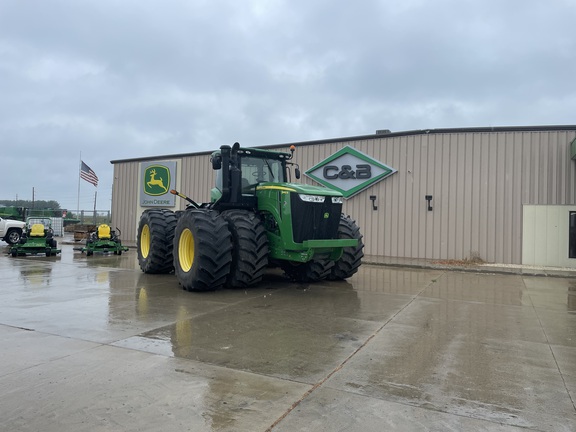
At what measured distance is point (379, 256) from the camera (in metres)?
16.4

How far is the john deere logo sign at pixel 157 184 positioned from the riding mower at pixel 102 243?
7.09m

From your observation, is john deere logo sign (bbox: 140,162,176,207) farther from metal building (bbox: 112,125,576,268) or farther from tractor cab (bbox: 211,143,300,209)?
tractor cab (bbox: 211,143,300,209)

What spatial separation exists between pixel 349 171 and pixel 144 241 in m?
9.19

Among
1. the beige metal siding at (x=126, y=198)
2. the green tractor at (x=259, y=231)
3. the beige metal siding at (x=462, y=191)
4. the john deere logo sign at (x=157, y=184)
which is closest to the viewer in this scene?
the green tractor at (x=259, y=231)

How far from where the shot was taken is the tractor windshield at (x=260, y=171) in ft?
28.7

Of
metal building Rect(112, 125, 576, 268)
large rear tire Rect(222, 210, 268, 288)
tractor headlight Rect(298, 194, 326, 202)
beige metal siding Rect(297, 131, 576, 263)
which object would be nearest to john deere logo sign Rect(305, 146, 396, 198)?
metal building Rect(112, 125, 576, 268)

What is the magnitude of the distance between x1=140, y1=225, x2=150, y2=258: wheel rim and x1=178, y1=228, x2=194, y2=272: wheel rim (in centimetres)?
286

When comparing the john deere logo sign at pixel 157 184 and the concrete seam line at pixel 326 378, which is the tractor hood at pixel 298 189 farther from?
the john deere logo sign at pixel 157 184

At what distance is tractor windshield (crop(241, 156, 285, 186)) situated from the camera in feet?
28.7

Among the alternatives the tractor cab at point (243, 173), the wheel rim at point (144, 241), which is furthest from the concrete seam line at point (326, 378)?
the wheel rim at point (144, 241)

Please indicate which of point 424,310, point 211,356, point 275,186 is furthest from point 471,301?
point 211,356

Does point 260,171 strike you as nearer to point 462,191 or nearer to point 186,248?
point 186,248

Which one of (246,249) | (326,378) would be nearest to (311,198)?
(246,249)

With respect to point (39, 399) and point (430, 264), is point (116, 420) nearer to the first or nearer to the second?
point (39, 399)
